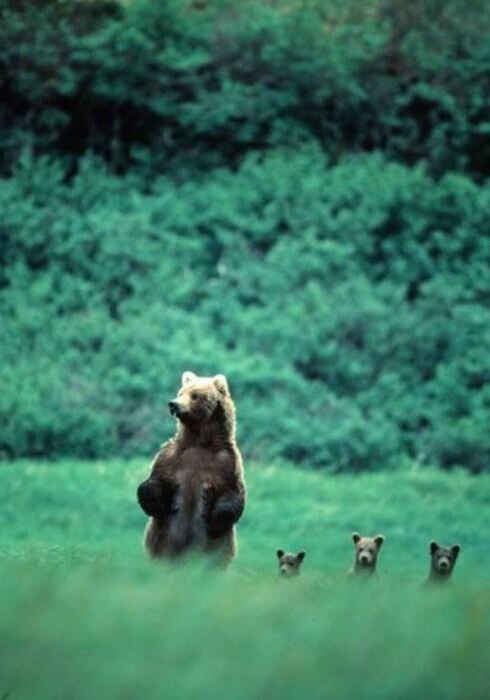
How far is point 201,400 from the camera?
4.96 meters

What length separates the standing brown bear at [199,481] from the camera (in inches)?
194

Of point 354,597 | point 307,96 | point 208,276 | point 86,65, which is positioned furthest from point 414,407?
point 354,597

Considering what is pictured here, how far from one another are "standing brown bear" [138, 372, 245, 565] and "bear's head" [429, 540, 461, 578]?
0.93m

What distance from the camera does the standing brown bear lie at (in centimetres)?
492

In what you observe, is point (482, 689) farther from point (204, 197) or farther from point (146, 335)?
point (204, 197)

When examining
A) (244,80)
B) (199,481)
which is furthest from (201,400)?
(244,80)

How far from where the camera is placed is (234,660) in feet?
6.56

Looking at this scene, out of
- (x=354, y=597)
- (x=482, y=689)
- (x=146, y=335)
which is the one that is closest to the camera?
(x=482, y=689)

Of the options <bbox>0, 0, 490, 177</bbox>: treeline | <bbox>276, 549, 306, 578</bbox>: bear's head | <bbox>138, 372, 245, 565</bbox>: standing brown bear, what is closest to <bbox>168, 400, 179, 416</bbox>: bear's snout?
<bbox>138, 372, 245, 565</bbox>: standing brown bear

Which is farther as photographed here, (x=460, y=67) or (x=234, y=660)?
(x=460, y=67)

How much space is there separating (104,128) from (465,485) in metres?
7.13

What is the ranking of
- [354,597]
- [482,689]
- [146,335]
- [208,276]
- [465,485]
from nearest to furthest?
1. [482,689]
2. [354,597]
3. [465,485]
4. [146,335]
5. [208,276]

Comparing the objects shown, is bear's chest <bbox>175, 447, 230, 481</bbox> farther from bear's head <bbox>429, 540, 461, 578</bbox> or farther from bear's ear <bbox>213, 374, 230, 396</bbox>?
bear's head <bbox>429, 540, 461, 578</bbox>

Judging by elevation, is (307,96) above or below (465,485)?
above
